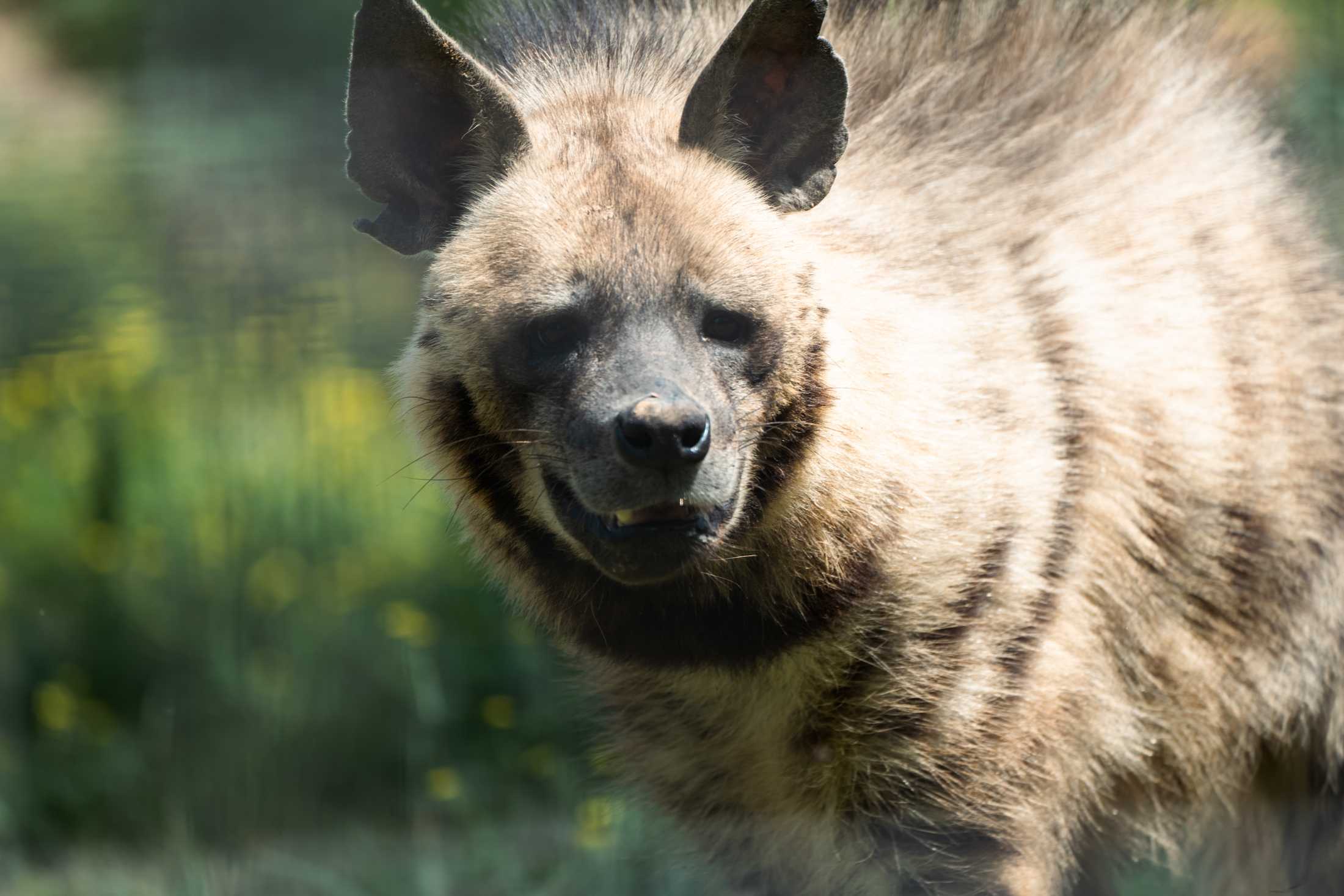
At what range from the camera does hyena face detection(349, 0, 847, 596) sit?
1845mm

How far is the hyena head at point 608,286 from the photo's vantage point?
1.85 m

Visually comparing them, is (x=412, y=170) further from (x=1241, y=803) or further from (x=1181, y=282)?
(x=1241, y=803)

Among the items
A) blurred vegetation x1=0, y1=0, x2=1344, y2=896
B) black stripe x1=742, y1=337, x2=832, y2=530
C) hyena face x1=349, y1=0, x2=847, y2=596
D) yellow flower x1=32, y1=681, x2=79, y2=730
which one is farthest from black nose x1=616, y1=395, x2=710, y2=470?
yellow flower x1=32, y1=681, x2=79, y2=730

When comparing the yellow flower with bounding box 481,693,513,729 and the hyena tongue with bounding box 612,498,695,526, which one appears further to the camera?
the yellow flower with bounding box 481,693,513,729

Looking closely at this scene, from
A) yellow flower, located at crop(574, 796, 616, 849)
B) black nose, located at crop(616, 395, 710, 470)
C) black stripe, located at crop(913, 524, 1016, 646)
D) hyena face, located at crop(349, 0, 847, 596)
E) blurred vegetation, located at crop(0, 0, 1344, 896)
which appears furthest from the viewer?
yellow flower, located at crop(574, 796, 616, 849)

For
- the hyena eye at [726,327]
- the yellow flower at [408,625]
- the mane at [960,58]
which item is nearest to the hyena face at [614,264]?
the hyena eye at [726,327]

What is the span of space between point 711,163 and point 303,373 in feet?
4.11

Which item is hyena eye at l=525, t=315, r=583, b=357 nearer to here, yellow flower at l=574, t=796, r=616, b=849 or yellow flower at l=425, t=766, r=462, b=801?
yellow flower at l=574, t=796, r=616, b=849

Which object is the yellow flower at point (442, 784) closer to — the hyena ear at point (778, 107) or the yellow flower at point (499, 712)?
the yellow flower at point (499, 712)

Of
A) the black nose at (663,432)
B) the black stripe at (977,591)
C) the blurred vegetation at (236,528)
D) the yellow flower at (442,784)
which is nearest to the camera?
the black nose at (663,432)

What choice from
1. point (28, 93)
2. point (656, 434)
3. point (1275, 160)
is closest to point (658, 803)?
point (656, 434)

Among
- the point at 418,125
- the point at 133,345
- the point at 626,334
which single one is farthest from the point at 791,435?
the point at 133,345

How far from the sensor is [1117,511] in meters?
2.36

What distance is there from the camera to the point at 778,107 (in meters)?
2.05
